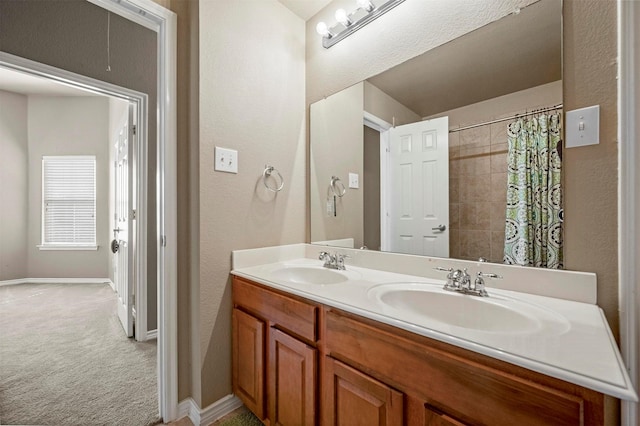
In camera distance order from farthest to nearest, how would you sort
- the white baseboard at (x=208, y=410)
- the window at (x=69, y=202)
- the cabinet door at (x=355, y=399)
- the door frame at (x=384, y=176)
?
the window at (x=69, y=202) → the door frame at (x=384, y=176) → the white baseboard at (x=208, y=410) → the cabinet door at (x=355, y=399)

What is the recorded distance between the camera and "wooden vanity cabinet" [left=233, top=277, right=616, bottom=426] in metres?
0.56

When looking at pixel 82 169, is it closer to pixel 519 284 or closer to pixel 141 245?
pixel 141 245

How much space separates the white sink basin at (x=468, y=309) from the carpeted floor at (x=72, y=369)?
4.53 ft

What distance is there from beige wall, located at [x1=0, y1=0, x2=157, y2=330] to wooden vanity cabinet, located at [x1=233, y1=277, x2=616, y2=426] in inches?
60.5

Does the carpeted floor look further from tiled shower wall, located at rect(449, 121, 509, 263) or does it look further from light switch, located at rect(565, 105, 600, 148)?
light switch, located at rect(565, 105, 600, 148)

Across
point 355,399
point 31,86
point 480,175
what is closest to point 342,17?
point 480,175

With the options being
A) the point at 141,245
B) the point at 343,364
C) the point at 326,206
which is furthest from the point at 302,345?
→ the point at 141,245

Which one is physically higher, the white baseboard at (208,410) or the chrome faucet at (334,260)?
the chrome faucet at (334,260)

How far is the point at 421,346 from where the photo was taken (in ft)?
2.34

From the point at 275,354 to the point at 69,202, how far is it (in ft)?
16.0

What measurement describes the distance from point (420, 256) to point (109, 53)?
2.75 m

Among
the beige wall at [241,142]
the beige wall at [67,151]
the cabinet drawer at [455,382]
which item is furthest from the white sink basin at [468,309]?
the beige wall at [67,151]

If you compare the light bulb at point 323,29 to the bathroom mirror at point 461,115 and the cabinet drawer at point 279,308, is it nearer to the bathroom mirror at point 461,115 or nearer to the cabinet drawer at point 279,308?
the bathroom mirror at point 461,115

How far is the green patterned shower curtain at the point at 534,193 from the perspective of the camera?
0.95m
